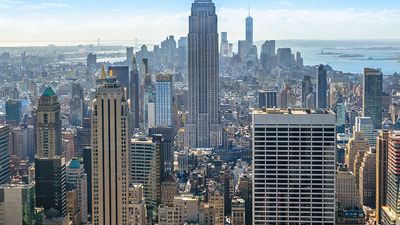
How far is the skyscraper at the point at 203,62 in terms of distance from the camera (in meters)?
29.0

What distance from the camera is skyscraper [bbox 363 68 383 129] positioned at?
20109 millimetres

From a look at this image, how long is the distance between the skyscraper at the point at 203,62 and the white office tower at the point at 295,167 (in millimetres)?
17138

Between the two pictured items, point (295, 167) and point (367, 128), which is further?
point (367, 128)

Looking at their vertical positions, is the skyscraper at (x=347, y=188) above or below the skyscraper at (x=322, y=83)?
below

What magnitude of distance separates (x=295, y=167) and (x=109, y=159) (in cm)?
313

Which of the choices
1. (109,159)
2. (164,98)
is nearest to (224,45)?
(164,98)

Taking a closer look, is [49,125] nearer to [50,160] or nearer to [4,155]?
[4,155]

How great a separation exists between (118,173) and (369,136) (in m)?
8.71

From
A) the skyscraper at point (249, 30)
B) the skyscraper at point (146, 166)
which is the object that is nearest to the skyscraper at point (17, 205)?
the skyscraper at point (146, 166)

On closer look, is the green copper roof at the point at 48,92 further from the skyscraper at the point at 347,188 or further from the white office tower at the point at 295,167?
the white office tower at the point at 295,167

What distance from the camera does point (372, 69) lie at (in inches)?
744

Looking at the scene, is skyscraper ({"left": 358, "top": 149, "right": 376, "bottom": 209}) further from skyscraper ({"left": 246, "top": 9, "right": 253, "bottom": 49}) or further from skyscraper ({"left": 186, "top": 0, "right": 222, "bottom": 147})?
skyscraper ({"left": 186, "top": 0, "right": 222, "bottom": 147})

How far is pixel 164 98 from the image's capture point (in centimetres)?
2622

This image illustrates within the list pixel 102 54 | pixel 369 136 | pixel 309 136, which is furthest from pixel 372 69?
pixel 309 136
